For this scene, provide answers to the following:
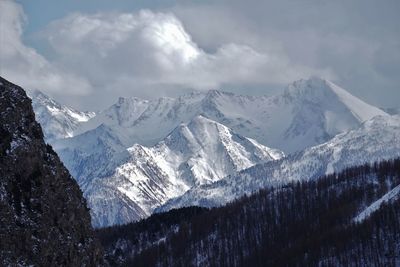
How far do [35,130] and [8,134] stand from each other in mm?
4102

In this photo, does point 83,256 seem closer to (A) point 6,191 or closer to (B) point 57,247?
(B) point 57,247

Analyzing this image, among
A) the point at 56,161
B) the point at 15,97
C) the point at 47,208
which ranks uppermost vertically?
the point at 15,97

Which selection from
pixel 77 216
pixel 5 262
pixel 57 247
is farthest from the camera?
pixel 77 216

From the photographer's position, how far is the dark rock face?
6631 centimetres

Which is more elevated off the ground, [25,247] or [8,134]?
[8,134]

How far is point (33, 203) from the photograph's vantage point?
6919 cm

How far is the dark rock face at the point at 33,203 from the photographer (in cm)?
6631

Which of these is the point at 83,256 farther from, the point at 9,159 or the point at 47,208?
the point at 9,159

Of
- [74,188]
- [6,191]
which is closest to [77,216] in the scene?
[74,188]

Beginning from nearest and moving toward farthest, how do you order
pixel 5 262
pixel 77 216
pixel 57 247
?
pixel 5 262 < pixel 57 247 < pixel 77 216

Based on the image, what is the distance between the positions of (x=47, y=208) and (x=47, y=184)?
7.31 feet

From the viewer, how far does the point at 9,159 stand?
6931 cm

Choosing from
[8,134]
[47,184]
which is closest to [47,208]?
[47,184]

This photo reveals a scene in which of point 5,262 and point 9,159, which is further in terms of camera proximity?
point 9,159
